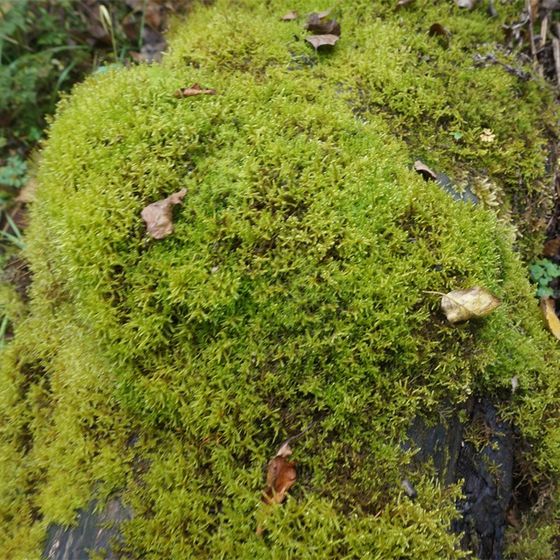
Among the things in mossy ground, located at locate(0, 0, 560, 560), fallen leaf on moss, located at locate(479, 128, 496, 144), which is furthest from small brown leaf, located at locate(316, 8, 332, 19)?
fallen leaf on moss, located at locate(479, 128, 496, 144)

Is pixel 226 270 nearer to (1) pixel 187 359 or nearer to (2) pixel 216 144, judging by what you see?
(1) pixel 187 359

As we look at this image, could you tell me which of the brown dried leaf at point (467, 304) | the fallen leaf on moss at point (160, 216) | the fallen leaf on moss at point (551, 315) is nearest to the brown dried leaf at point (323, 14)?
the fallen leaf on moss at point (160, 216)

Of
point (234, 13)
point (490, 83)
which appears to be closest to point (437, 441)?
point (490, 83)

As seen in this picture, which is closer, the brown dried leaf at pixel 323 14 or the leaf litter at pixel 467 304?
the leaf litter at pixel 467 304

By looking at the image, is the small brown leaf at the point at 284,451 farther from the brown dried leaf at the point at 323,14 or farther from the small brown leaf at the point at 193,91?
the brown dried leaf at the point at 323,14

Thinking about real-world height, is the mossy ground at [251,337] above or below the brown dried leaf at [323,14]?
below

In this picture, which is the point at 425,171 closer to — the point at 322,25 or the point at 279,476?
the point at 322,25

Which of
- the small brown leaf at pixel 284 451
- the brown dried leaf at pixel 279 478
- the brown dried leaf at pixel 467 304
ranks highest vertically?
the brown dried leaf at pixel 467 304
